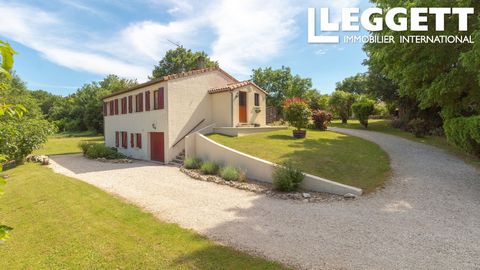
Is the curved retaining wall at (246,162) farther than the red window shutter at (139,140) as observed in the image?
No

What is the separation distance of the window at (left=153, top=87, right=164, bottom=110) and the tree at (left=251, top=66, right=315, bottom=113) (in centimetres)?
2349

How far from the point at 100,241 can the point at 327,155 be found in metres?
10.3

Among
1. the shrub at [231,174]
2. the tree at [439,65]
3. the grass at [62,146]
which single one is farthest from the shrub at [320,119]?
the grass at [62,146]

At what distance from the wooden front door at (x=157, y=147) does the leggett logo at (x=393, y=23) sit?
1126cm

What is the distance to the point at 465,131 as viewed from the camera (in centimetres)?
984

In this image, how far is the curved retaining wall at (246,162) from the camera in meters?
9.46

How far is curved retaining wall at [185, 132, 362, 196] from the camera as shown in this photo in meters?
9.46

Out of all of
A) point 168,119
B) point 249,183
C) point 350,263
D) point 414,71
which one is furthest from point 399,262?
point 168,119

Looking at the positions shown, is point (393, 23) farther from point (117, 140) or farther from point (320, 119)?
point (117, 140)

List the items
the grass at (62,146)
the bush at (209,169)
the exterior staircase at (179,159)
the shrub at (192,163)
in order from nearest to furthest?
the bush at (209,169), the shrub at (192,163), the exterior staircase at (179,159), the grass at (62,146)

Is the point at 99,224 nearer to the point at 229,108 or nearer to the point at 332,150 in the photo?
the point at 332,150

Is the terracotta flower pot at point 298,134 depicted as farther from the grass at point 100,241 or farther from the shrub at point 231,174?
the grass at point 100,241

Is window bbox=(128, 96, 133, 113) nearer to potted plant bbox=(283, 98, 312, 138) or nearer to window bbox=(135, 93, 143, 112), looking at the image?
window bbox=(135, 93, 143, 112)

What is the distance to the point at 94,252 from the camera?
17.6 ft
